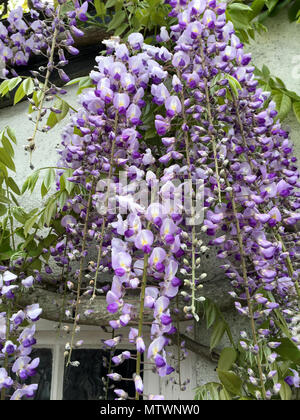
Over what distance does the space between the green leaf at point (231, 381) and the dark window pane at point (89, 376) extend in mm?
694

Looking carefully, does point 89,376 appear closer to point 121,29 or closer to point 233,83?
point 233,83

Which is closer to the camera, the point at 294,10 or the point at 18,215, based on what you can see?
the point at 18,215

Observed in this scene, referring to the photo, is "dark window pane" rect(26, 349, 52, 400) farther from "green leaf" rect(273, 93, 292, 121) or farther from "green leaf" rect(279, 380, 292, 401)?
"green leaf" rect(273, 93, 292, 121)

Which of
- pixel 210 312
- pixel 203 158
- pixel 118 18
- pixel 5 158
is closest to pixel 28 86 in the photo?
pixel 5 158

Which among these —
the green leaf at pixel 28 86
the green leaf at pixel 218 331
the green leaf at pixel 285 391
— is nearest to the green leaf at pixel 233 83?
the green leaf at pixel 28 86

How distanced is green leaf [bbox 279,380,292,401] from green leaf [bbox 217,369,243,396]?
0.13m

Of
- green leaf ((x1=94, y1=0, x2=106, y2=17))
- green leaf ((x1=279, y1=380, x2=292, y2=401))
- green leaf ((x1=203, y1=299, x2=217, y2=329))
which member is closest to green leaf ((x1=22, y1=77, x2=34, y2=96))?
green leaf ((x1=94, y1=0, x2=106, y2=17))

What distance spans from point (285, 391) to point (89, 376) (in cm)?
88

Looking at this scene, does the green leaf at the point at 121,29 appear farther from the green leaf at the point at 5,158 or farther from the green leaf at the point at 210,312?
the green leaf at the point at 210,312

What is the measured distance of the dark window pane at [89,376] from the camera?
188 centimetres

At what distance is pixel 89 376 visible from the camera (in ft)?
6.29

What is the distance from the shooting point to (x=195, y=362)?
1.84 metres

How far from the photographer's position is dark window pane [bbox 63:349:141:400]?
1885 mm
